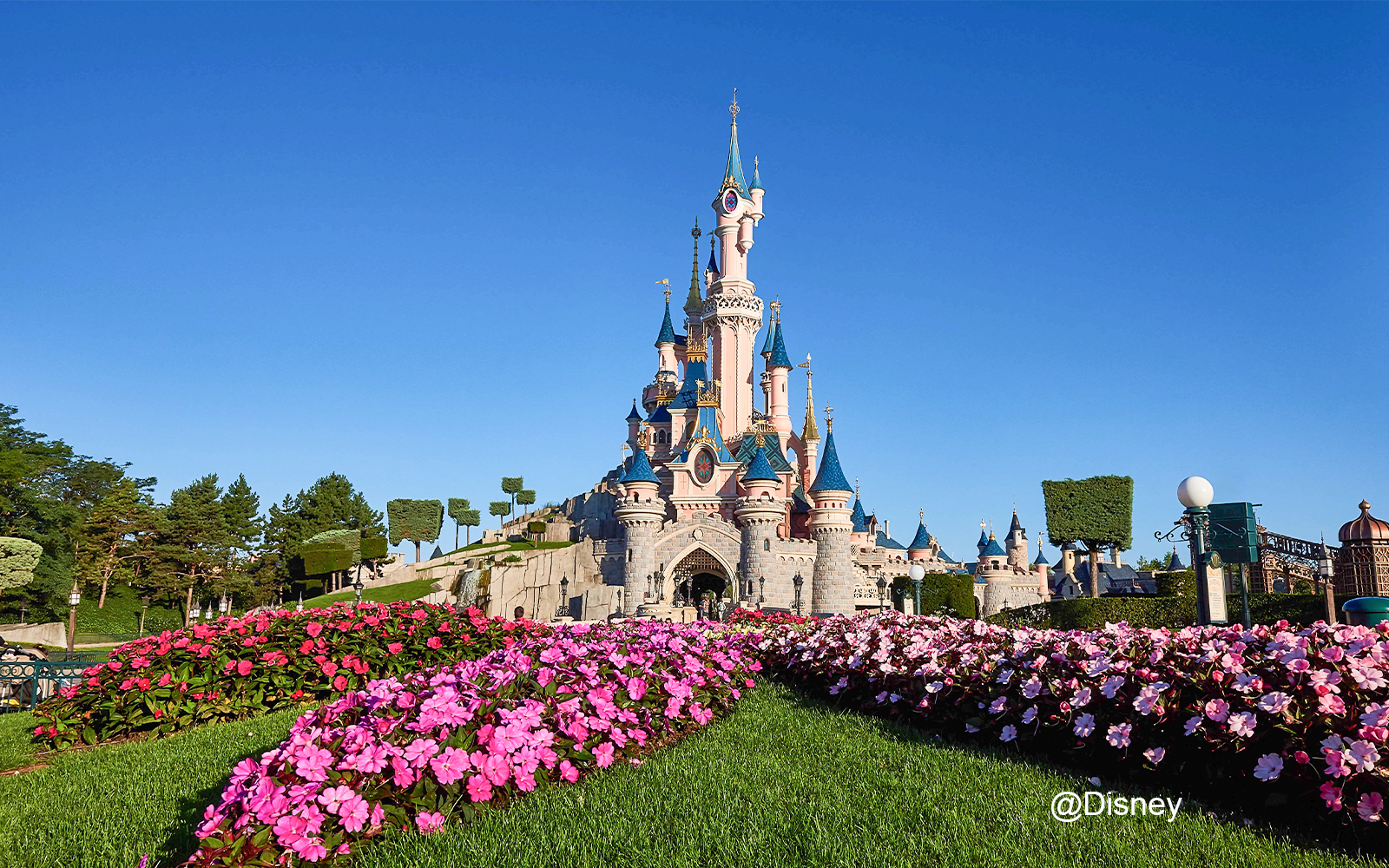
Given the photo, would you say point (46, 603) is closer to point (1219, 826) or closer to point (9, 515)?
point (9, 515)

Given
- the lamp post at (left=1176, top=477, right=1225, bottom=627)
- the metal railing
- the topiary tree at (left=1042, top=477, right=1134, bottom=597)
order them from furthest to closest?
the topiary tree at (left=1042, top=477, right=1134, bottom=597), the metal railing, the lamp post at (left=1176, top=477, right=1225, bottom=627)

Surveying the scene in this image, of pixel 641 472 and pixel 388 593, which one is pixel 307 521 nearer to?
pixel 388 593

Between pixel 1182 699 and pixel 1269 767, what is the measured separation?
736 millimetres

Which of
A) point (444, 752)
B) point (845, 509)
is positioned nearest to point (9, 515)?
point (845, 509)

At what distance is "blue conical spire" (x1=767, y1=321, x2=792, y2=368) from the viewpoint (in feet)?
170

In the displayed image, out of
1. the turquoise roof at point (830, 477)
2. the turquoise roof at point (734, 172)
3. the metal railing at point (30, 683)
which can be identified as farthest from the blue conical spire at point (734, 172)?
the metal railing at point (30, 683)

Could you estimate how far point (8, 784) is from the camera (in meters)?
6.79

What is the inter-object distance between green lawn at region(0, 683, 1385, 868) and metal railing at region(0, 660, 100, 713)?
628cm

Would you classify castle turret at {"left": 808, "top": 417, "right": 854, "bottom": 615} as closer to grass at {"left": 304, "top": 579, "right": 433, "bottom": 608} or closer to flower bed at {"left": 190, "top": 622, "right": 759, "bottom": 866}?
grass at {"left": 304, "top": 579, "right": 433, "bottom": 608}

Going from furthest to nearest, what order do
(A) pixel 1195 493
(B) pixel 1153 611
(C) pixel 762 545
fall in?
(C) pixel 762 545
(B) pixel 1153 611
(A) pixel 1195 493

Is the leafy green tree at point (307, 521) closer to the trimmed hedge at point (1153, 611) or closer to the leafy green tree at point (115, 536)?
the leafy green tree at point (115, 536)

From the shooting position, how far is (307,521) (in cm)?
5622

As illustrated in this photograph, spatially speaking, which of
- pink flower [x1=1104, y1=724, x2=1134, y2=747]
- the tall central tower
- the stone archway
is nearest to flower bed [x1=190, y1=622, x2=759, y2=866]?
pink flower [x1=1104, y1=724, x2=1134, y2=747]

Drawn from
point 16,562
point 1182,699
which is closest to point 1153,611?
point 1182,699
